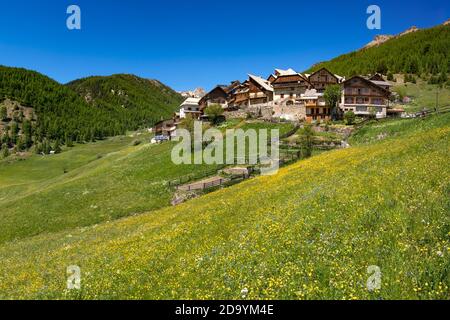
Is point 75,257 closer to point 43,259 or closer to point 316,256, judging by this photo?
point 43,259

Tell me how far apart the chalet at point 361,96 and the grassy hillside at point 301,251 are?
73.5 metres

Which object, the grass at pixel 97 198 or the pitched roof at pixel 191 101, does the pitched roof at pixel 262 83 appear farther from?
the grass at pixel 97 198

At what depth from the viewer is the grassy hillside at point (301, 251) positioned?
11383mm

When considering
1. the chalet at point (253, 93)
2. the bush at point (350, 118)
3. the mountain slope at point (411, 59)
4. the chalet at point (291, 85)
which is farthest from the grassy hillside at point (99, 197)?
the mountain slope at point (411, 59)

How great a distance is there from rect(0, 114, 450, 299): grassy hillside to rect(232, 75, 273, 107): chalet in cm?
8870

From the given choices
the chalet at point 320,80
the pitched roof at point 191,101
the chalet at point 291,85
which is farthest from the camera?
the pitched roof at point 191,101

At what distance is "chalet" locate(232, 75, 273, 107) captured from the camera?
110750mm

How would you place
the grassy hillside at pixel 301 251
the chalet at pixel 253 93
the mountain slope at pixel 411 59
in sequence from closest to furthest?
the grassy hillside at pixel 301 251 < the chalet at pixel 253 93 < the mountain slope at pixel 411 59

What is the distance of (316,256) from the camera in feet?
43.2

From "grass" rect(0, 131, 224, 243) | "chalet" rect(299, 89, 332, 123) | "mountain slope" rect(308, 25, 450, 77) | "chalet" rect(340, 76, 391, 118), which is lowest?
"grass" rect(0, 131, 224, 243)

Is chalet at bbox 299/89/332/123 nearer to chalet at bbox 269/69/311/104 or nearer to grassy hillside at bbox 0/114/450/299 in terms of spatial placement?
chalet at bbox 269/69/311/104

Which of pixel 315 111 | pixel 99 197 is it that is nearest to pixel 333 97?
pixel 315 111

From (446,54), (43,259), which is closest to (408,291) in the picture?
(43,259)

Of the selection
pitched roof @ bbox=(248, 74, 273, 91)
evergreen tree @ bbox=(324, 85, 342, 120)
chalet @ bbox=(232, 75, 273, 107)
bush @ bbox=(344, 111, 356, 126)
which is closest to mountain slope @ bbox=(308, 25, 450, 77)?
pitched roof @ bbox=(248, 74, 273, 91)
